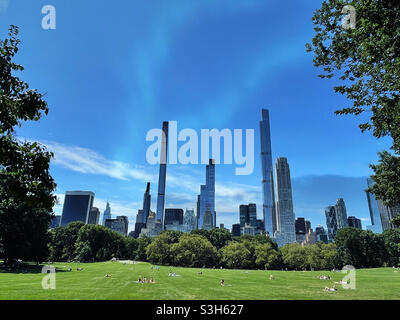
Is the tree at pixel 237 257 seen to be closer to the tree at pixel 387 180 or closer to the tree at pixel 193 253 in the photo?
the tree at pixel 193 253

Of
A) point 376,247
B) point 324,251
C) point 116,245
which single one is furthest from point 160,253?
point 376,247

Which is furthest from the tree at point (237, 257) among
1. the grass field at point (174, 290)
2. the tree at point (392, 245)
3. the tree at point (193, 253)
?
the tree at point (392, 245)

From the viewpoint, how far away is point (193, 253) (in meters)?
85.7

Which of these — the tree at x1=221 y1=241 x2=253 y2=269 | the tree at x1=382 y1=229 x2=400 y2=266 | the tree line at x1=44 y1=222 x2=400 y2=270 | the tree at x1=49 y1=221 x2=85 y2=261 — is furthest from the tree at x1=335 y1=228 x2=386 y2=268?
the tree at x1=49 y1=221 x2=85 y2=261

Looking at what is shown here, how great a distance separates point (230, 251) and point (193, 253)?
548 inches

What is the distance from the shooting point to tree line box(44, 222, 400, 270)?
87375 millimetres

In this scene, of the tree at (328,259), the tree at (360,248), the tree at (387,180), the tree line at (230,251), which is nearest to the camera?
the tree at (387,180)

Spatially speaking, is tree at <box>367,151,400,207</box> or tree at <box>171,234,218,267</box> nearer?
tree at <box>367,151,400,207</box>

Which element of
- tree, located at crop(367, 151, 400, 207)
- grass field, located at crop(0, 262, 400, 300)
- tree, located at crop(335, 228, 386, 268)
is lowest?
grass field, located at crop(0, 262, 400, 300)

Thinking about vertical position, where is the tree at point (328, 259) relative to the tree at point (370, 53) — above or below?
below

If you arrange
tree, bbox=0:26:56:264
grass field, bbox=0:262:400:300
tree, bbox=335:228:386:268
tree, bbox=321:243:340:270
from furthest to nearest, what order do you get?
1. tree, bbox=335:228:386:268
2. tree, bbox=321:243:340:270
3. grass field, bbox=0:262:400:300
4. tree, bbox=0:26:56:264

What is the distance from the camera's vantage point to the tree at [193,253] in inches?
3350

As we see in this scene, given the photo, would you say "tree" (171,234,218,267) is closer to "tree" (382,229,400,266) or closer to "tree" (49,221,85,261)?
"tree" (49,221,85,261)
